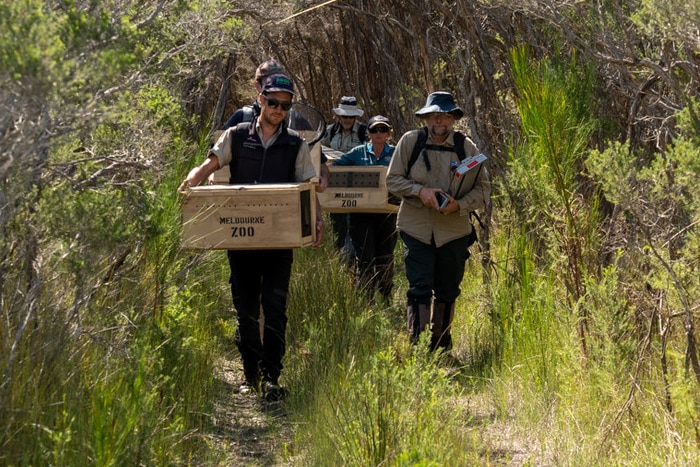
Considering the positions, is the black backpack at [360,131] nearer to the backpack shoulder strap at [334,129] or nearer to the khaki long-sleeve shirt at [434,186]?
the backpack shoulder strap at [334,129]

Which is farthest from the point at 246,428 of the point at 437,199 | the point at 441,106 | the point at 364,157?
the point at 364,157

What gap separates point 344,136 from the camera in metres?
11.5

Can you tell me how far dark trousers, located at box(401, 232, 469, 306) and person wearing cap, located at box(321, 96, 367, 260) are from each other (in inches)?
114

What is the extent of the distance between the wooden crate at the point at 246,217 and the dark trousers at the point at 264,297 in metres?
0.52

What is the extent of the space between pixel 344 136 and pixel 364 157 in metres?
0.93

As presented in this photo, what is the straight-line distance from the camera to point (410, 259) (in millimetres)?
8289

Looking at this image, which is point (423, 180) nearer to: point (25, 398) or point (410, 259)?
point (410, 259)

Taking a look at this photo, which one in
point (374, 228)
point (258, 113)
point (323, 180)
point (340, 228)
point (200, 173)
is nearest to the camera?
point (200, 173)

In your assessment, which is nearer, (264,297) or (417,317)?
(264,297)

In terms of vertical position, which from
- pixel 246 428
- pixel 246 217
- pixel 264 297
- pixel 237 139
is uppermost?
pixel 237 139

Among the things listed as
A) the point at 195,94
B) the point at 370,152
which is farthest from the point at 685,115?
the point at 195,94

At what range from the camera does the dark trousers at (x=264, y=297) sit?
754cm

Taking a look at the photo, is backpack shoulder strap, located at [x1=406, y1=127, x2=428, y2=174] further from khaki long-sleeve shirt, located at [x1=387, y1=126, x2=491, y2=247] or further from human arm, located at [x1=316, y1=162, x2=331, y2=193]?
human arm, located at [x1=316, y1=162, x2=331, y2=193]

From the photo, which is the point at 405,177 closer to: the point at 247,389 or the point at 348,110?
the point at 247,389
